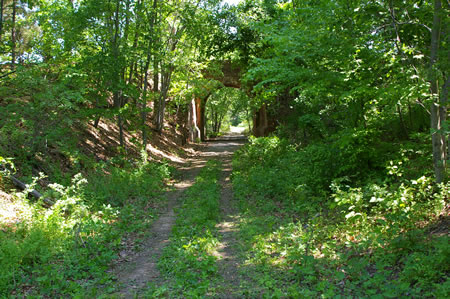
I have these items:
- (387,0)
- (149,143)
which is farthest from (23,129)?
(387,0)

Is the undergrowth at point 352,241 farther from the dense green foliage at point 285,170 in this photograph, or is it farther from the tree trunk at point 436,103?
the tree trunk at point 436,103

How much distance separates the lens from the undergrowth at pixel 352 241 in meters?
4.10

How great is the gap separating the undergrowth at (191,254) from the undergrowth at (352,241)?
649 mm

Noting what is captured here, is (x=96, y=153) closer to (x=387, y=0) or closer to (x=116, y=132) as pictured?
(x=116, y=132)

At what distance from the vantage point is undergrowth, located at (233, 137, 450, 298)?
4.10 m

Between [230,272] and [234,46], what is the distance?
45.6 ft

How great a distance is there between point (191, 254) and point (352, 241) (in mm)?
2700

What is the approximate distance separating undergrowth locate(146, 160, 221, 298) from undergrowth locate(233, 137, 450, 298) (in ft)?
2.13

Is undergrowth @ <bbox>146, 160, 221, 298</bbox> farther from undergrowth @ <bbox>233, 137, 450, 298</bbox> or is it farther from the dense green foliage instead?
undergrowth @ <bbox>233, 137, 450, 298</bbox>

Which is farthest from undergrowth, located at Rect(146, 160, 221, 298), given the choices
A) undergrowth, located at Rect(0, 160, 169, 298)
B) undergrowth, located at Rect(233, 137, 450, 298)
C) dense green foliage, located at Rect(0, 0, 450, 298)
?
undergrowth, located at Rect(0, 160, 169, 298)

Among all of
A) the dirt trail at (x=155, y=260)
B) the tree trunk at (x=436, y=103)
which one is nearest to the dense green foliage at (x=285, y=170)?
the tree trunk at (x=436, y=103)

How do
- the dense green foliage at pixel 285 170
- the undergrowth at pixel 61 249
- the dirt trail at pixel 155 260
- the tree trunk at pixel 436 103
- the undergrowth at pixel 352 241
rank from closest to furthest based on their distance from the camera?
the undergrowth at pixel 352 241, the undergrowth at pixel 61 249, the dense green foliage at pixel 285 170, the dirt trail at pixel 155 260, the tree trunk at pixel 436 103

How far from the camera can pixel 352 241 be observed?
5.57 metres

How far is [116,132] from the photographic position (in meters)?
16.7
